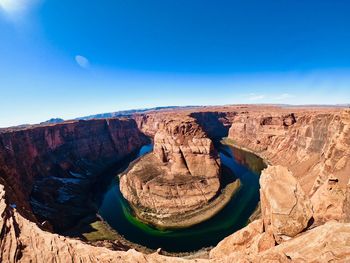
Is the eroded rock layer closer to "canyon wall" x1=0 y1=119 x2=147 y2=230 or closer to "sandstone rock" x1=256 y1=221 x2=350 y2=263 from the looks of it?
"canyon wall" x1=0 y1=119 x2=147 y2=230

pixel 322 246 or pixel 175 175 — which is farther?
pixel 175 175

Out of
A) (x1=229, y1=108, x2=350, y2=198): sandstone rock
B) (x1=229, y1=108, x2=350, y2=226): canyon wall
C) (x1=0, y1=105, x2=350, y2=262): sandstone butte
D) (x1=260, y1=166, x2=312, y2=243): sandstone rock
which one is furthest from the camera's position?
(x1=229, y1=108, x2=350, y2=198): sandstone rock

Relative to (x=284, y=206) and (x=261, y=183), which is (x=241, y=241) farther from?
(x=284, y=206)

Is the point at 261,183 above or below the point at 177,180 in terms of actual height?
above

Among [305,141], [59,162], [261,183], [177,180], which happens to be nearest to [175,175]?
[177,180]

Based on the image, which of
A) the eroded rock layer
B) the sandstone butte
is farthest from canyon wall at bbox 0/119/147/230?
the eroded rock layer

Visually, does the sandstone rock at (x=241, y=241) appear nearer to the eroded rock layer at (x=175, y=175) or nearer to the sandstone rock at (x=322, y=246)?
the sandstone rock at (x=322, y=246)

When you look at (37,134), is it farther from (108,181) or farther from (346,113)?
(346,113)
